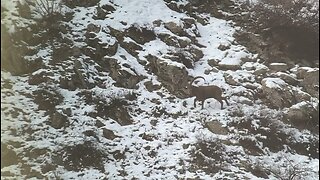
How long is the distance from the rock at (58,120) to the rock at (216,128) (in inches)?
49.7

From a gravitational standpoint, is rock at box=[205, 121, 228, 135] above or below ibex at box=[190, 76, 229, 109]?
below

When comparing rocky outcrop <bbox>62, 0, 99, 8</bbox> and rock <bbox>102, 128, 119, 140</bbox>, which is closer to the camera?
rock <bbox>102, 128, 119, 140</bbox>

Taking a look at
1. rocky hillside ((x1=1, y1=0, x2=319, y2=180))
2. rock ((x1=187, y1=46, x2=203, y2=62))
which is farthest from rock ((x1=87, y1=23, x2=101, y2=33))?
rock ((x1=187, y1=46, x2=203, y2=62))

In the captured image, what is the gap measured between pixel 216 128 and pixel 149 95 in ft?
2.31

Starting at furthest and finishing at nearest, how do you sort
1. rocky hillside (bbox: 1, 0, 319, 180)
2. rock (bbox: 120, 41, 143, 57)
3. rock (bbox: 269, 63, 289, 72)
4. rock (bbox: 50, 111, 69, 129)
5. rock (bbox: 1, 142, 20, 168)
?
rock (bbox: 120, 41, 143, 57), rock (bbox: 269, 63, 289, 72), rock (bbox: 50, 111, 69, 129), rocky hillside (bbox: 1, 0, 319, 180), rock (bbox: 1, 142, 20, 168)

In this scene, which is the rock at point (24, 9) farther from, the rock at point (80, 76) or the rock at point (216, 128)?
the rock at point (216, 128)

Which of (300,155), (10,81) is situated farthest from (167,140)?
(10,81)

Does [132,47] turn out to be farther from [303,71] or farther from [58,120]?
[303,71]

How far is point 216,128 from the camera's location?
13.1 feet

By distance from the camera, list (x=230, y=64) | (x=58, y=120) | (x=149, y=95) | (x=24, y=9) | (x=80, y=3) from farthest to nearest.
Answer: (x=80, y=3), (x=230, y=64), (x=149, y=95), (x=24, y=9), (x=58, y=120)

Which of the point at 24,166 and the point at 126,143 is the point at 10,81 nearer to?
the point at 24,166

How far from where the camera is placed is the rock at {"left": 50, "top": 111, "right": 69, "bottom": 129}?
380 centimetres

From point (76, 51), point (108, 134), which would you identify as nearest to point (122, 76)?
point (76, 51)

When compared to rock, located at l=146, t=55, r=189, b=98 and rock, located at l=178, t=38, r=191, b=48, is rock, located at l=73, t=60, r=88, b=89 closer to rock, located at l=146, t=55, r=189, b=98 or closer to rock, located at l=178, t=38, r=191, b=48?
rock, located at l=146, t=55, r=189, b=98
